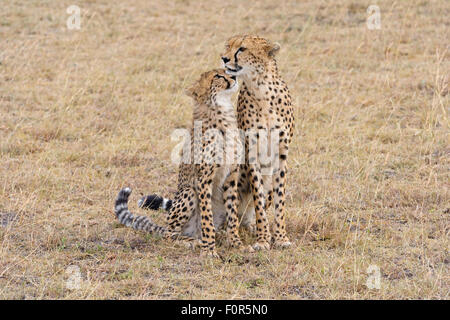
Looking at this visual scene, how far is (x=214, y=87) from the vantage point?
447 cm

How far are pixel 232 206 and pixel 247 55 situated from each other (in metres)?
0.86

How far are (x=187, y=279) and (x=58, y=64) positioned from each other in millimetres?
4678

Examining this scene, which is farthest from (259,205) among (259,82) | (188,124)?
(188,124)

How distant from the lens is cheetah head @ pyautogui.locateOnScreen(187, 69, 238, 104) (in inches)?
175

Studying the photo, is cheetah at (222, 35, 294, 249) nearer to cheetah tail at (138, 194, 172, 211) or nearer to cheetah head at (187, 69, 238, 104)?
cheetah head at (187, 69, 238, 104)

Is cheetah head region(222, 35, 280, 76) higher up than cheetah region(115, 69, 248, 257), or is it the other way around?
cheetah head region(222, 35, 280, 76)

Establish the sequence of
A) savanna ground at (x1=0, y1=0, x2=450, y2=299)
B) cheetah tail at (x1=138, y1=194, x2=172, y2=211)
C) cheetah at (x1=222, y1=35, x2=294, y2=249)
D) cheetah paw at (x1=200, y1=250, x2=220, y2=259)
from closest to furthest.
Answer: savanna ground at (x1=0, y1=0, x2=450, y2=299), cheetah paw at (x1=200, y1=250, x2=220, y2=259), cheetah at (x1=222, y1=35, x2=294, y2=249), cheetah tail at (x1=138, y1=194, x2=172, y2=211)

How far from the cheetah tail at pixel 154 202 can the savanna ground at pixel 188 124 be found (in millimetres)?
105

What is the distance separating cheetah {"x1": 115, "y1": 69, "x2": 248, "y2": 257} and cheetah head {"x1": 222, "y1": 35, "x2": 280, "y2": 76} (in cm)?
7

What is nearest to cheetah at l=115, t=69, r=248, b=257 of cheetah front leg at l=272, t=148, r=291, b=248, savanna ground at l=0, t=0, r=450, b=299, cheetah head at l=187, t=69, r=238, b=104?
cheetah head at l=187, t=69, r=238, b=104

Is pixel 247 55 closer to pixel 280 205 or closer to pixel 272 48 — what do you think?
pixel 272 48

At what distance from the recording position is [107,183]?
215 inches

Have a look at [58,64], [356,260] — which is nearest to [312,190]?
[356,260]

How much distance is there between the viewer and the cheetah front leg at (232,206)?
4.40 m
